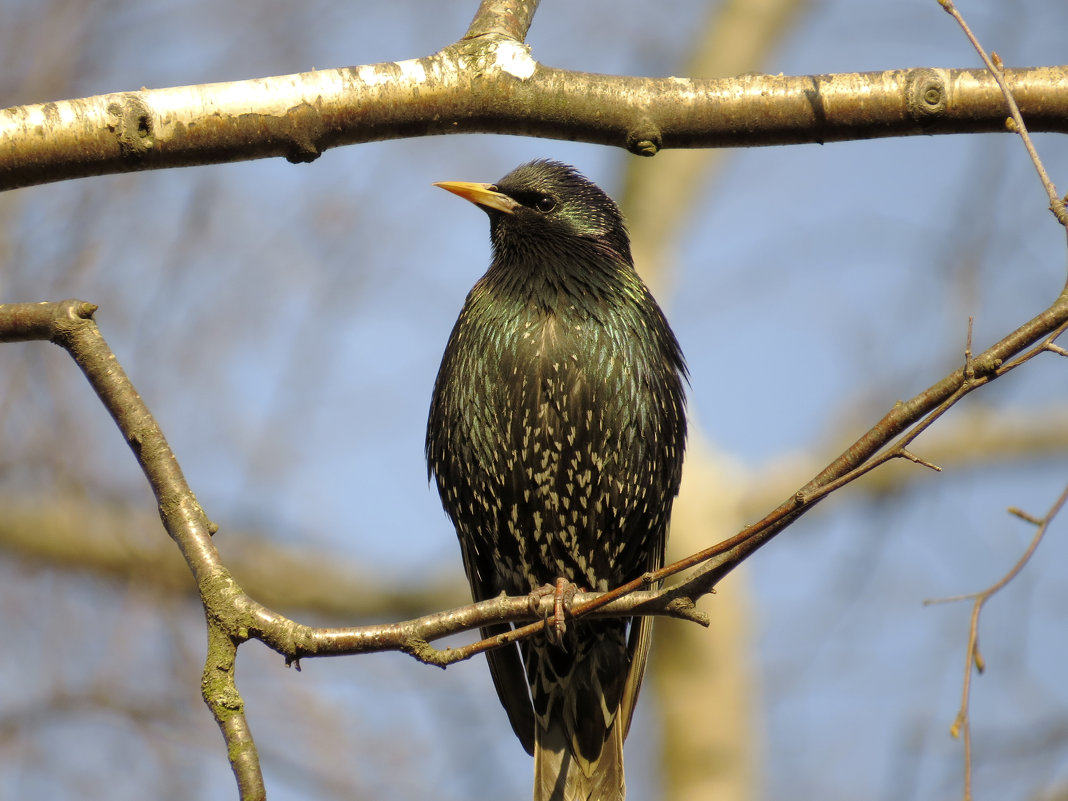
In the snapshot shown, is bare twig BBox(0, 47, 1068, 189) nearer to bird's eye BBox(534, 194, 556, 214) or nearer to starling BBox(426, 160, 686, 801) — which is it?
starling BBox(426, 160, 686, 801)

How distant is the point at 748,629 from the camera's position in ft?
31.6

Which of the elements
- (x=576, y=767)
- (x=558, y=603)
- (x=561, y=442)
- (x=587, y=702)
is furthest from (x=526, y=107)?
(x=576, y=767)

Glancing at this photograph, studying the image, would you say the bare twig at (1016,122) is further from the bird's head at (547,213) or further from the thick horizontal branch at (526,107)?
the bird's head at (547,213)

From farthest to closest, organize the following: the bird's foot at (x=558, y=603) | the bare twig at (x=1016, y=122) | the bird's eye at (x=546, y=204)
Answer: the bird's eye at (x=546, y=204), the bird's foot at (x=558, y=603), the bare twig at (x=1016, y=122)

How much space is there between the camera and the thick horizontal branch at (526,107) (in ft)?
9.37

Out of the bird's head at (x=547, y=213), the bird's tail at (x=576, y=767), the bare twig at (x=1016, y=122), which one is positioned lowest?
the bird's tail at (x=576, y=767)

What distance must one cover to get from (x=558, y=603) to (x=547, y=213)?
165cm

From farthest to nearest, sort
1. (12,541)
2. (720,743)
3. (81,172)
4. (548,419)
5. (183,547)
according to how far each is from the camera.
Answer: (720,743)
(12,541)
(548,419)
(81,172)
(183,547)

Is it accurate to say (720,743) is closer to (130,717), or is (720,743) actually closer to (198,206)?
(130,717)

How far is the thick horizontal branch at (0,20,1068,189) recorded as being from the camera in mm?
2857

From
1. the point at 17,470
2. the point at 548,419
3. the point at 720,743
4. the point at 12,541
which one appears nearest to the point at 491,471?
the point at 548,419

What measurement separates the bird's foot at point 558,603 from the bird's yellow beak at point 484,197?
1516 mm

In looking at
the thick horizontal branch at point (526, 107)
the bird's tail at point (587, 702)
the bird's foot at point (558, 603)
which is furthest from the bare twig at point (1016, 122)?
the bird's tail at point (587, 702)

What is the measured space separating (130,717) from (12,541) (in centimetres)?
348
